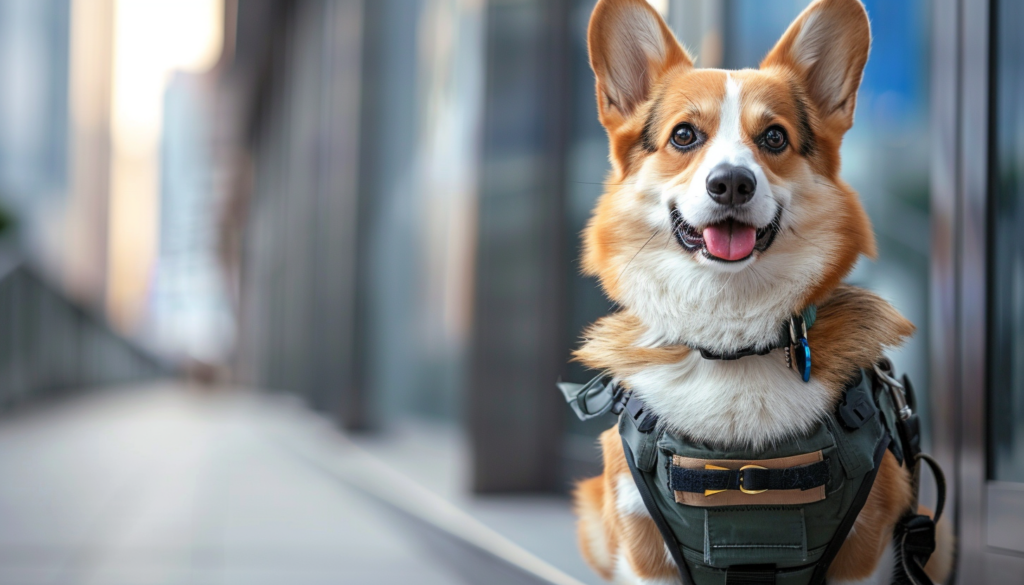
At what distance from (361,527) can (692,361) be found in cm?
260

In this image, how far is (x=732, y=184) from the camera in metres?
0.94

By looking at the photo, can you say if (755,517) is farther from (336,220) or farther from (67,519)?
(336,220)

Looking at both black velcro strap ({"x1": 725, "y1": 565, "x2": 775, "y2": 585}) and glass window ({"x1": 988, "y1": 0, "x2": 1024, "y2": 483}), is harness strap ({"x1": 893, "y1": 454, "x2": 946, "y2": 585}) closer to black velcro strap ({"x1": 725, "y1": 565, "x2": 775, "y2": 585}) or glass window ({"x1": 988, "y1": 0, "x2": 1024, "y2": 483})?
black velcro strap ({"x1": 725, "y1": 565, "x2": 775, "y2": 585})

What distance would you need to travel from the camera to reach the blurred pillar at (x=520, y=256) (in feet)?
9.66

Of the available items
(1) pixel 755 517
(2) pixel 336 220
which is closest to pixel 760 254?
(1) pixel 755 517

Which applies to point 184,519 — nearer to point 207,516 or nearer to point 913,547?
point 207,516

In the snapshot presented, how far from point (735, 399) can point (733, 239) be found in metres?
0.23

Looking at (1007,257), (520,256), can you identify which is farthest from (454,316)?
(1007,257)

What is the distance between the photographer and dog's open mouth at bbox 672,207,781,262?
969 mm

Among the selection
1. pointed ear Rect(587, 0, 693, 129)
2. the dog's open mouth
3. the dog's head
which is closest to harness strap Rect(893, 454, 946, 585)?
the dog's head

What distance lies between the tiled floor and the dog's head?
1.82 meters

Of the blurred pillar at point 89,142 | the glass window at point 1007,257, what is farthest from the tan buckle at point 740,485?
the blurred pillar at point 89,142

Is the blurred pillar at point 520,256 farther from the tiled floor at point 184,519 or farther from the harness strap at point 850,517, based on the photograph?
the harness strap at point 850,517

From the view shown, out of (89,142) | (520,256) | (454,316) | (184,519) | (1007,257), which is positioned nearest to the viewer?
(1007,257)
